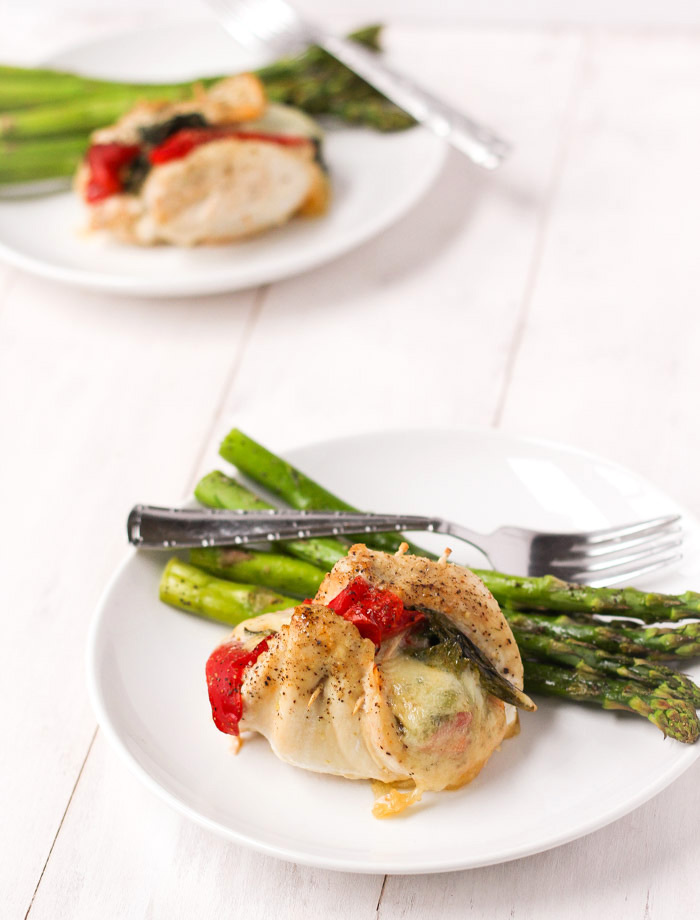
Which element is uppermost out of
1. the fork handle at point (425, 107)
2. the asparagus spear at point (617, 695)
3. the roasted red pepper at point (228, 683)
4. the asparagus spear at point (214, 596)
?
the fork handle at point (425, 107)

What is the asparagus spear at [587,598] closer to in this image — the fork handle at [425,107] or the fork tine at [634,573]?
the fork tine at [634,573]

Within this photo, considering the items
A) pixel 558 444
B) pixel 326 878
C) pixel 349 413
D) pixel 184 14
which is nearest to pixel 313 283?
pixel 349 413

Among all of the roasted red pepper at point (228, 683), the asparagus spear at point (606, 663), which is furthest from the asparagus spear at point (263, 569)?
the asparagus spear at point (606, 663)

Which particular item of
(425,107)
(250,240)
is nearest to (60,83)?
(250,240)

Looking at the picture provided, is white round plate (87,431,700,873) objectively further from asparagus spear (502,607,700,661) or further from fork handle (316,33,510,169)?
fork handle (316,33,510,169)

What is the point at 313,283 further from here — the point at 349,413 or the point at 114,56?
the point at 114,56

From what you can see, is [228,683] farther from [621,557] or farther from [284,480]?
[621,557]
